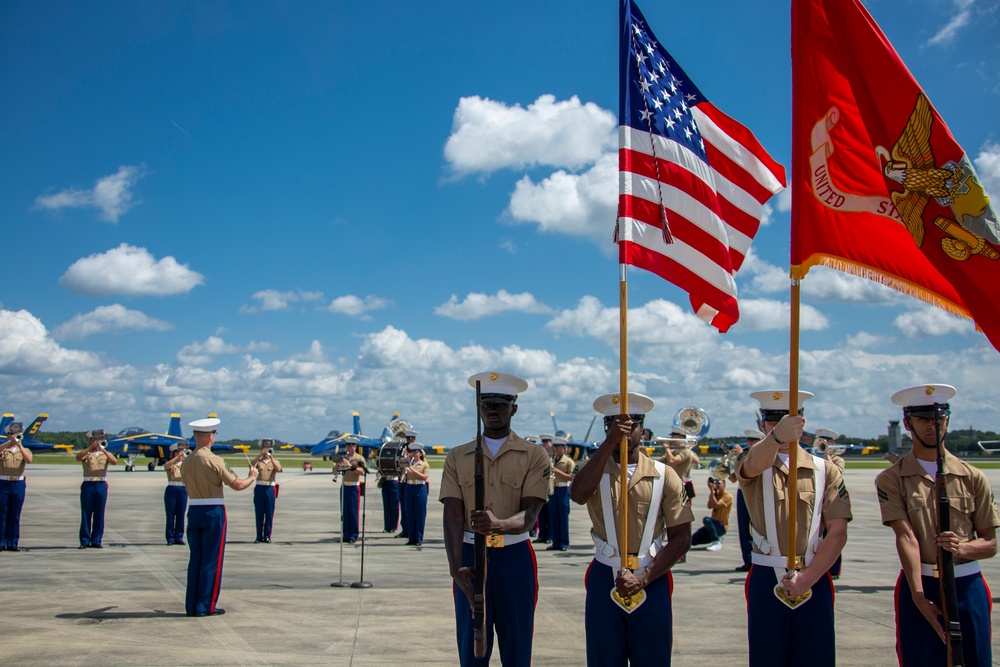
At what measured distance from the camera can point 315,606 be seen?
9.61 metres

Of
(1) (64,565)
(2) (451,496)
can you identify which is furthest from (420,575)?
(2) (451,496)

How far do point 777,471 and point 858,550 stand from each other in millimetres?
12411

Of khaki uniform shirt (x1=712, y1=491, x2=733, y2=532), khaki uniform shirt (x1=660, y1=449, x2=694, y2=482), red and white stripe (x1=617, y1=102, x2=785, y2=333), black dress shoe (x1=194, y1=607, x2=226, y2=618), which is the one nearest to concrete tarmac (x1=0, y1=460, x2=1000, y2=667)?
black dress shoe (x1=194, y1=607, x2=226, y2=618)

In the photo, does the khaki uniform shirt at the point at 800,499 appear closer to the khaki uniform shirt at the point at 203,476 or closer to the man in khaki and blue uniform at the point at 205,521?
the man in khaki and blue uniform at the point at 205,521

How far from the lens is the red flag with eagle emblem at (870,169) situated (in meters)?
4.69

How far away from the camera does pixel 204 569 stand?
9.03m

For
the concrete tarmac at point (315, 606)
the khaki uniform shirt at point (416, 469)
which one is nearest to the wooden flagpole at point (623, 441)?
the concrete tarmac at point (315, 606)

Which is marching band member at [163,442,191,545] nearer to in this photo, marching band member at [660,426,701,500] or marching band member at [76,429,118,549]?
marching band member at [76,429,118,549]

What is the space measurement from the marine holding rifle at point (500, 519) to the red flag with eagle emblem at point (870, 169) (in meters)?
1.99

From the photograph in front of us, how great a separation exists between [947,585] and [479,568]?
2.44m

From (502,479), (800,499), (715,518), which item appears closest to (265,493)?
(715,518)

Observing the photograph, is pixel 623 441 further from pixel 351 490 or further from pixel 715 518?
pixel 351 490

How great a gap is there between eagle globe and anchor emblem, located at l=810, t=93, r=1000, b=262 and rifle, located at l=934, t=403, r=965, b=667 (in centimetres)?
117

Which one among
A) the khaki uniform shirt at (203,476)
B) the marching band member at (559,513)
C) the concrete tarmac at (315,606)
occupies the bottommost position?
the concrete tarmac at (315,606)
